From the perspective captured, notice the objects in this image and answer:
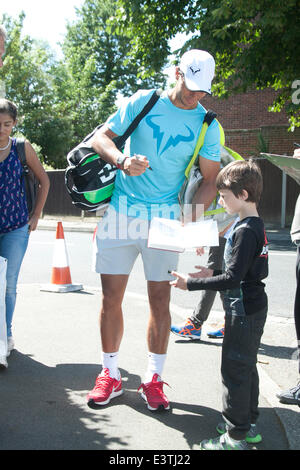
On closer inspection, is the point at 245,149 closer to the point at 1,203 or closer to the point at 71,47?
the point at 1,203

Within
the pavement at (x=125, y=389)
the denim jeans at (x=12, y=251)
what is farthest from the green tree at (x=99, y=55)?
the denim jeans at (x=12, y=251)

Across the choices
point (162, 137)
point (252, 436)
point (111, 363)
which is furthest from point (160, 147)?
point (252, 436)

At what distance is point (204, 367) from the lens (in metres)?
3.96

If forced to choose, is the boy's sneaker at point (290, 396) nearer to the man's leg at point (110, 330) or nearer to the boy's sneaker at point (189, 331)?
the man's leg at point (110, 330)

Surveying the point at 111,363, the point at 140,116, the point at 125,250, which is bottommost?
the point at 111,363

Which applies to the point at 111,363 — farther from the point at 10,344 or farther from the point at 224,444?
the point at 10,344

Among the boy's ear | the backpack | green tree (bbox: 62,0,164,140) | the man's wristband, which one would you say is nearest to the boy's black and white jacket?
the boy's ear

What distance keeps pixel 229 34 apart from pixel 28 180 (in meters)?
11.4

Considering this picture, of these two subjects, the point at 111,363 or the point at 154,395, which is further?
the point at 111,363

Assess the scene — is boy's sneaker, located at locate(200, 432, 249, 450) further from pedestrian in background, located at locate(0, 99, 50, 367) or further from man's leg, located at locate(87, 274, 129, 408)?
pedestrian in background, located at locate(0, 99, 50, 367)

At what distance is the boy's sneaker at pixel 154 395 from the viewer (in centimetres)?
319

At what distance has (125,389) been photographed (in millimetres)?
3533

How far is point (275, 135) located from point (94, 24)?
27173 mm

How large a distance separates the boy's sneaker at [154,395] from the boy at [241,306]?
0.50 metres
